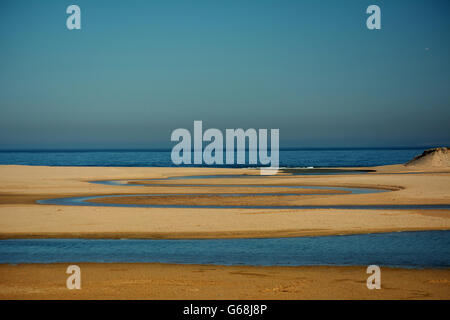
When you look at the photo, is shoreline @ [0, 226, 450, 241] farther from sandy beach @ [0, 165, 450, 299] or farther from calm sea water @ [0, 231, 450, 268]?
calm sea water @ [0, 231, 450, 268]

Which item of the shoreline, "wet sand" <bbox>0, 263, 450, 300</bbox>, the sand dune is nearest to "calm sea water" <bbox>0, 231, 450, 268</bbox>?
the shoreline

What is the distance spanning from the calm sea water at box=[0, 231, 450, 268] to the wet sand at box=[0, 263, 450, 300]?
1000mm

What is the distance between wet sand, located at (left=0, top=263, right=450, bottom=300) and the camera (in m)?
12.1

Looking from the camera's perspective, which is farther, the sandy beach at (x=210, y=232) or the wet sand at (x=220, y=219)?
the wet sand at (x=220, y=219)

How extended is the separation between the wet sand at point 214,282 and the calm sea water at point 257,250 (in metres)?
1.00

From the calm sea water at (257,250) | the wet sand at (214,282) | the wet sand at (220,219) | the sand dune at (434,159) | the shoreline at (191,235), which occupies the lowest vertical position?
the wet sand at (214,282)

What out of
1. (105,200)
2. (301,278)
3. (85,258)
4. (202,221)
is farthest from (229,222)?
(105,200)

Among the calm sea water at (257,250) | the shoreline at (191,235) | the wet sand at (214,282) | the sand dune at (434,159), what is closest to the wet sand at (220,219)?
the shoreline at (191,235)

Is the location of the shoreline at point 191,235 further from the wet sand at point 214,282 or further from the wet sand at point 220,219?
the wet sand at point 214,282

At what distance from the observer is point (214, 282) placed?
43.4ft

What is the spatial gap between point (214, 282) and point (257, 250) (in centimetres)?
462

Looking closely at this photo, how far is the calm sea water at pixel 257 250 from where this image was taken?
15953 millimetres

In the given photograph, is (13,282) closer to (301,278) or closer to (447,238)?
(301,278)

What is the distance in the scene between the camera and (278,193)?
128 feet
